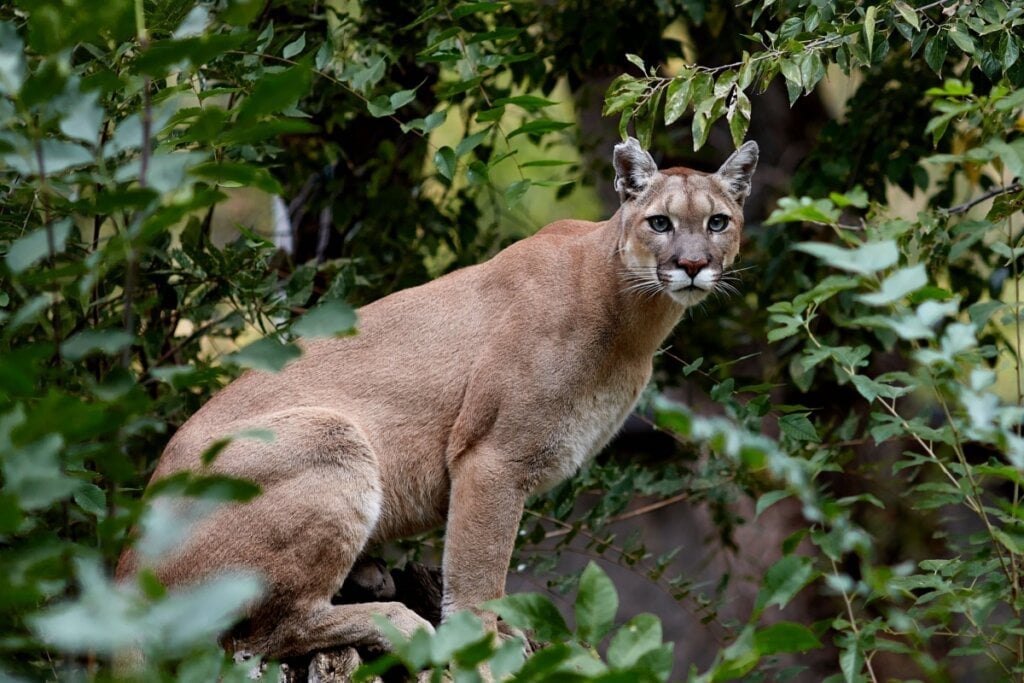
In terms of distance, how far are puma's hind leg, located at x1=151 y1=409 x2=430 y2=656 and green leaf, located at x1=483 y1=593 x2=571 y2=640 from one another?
2569mm

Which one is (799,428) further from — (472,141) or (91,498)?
(91,498)

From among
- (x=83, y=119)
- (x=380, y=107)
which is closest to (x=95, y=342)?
(x=83, y=119)

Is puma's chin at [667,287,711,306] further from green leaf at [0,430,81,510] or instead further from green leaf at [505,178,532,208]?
green leaf at [0,430,81,510]

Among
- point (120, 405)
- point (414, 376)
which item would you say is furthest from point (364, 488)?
point (120, 405)

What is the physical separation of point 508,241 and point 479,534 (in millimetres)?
3199

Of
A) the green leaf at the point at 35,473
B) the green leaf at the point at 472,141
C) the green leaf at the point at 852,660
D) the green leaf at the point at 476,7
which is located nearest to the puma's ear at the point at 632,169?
the green leaf at the point at 472,141

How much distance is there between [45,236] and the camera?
2408 mm

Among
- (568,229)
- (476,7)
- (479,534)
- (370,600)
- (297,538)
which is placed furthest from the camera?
(568,229)

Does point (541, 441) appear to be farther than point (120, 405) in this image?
Yes

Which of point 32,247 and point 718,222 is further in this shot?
point 718,222

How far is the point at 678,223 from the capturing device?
18.9 feet

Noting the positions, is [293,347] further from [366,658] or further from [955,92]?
[366,658]

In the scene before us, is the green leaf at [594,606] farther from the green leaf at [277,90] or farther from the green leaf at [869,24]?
the green leaf at [869,24]

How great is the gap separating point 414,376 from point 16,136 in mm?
3436
